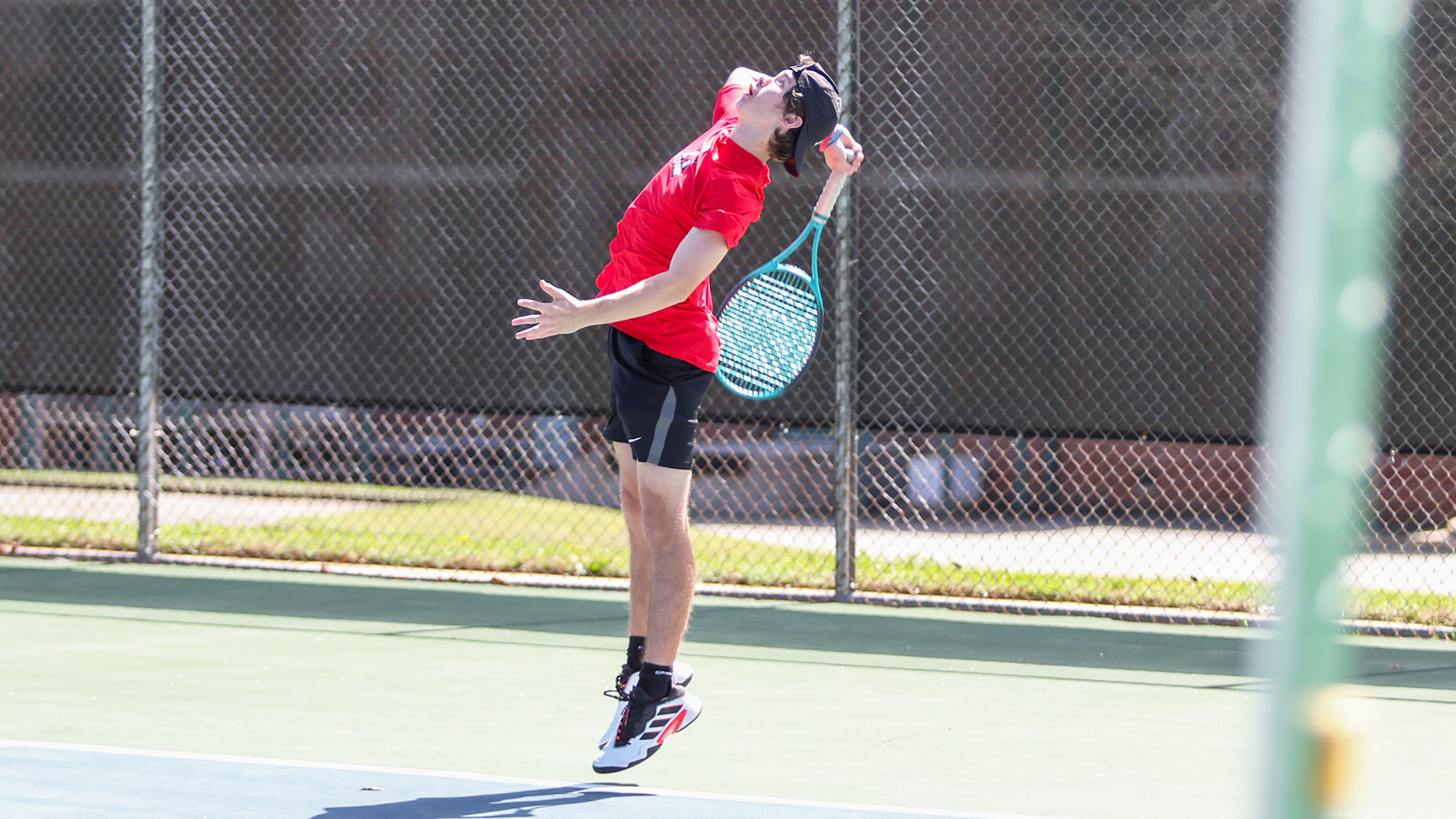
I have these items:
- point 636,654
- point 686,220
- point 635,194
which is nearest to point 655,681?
point 636,654

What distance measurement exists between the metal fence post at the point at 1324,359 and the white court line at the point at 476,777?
267 centimetres

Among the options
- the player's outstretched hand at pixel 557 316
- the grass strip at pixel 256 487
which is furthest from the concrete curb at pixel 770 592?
the player's outstretched hand at pixel 557 316

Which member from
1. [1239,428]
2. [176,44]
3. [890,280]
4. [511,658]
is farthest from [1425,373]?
[176,44]

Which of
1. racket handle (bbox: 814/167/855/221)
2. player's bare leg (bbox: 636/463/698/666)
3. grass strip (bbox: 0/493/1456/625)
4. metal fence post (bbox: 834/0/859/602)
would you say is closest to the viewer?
player's bare leg (bbox: 636/463/698/666)

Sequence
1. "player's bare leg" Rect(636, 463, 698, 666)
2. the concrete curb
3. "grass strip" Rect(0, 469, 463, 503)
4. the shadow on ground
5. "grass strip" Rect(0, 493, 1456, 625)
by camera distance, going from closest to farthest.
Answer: "player's bare leg" Rect(636, 463, 698, 666)
the shadow on ground
the concrete curb
"grass strip" Rect(0, 493, 1456, 625)
"grass strip" Rect(0, 469, 463, 503)

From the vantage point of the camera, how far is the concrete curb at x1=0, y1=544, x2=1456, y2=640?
6.39 meters

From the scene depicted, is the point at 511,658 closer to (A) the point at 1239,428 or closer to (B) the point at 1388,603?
(A) the point at 1239,428

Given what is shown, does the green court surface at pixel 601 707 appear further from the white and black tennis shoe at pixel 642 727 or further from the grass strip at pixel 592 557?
the grass strip at pixel 592 557

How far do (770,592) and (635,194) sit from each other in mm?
1785

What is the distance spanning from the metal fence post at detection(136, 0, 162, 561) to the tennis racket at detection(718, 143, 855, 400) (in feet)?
11.5

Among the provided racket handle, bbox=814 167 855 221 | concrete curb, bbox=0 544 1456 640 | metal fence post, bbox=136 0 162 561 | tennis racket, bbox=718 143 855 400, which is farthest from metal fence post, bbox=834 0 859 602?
metal fence post, bbox=136 0 162 561

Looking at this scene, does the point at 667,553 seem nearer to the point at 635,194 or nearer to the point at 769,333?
the point at 769,333

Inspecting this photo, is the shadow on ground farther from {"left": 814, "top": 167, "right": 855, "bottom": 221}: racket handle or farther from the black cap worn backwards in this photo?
the black cap worn backwards

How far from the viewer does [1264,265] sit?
6.23 meters
